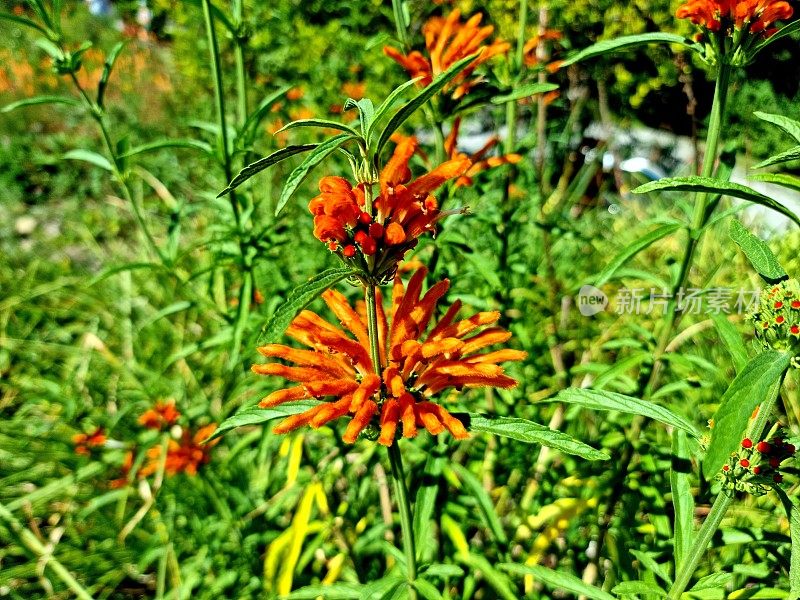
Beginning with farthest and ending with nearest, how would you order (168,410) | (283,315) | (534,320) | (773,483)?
(534,320) < (168,410) < (773,483) < (283,315)

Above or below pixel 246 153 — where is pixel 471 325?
below

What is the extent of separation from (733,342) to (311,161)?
75cm

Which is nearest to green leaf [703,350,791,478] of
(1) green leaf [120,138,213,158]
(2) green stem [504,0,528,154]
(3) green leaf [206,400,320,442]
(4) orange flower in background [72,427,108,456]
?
(3) green leaf [206,400,320,442]

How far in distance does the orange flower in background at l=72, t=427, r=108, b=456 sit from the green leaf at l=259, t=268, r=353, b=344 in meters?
1.76

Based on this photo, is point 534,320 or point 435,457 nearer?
point 435,457

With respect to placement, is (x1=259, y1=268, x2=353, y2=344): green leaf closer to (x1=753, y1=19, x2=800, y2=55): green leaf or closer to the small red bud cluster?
the small red bud cluster

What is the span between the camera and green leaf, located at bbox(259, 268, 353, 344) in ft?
2.21

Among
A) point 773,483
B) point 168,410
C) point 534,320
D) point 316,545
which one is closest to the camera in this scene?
point 773,483

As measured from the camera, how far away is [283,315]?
2.23 ft

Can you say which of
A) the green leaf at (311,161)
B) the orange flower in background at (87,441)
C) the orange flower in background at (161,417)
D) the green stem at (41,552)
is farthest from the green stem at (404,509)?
the orange flower in background at (87,441)

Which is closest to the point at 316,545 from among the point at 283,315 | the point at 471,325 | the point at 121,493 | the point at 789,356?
the point at 121,493

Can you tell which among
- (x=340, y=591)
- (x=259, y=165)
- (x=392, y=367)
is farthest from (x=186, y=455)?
A: (x=259, y=165)

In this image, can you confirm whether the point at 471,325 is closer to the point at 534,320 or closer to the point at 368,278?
the point at 368,278

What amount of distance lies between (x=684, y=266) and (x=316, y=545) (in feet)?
4.20
